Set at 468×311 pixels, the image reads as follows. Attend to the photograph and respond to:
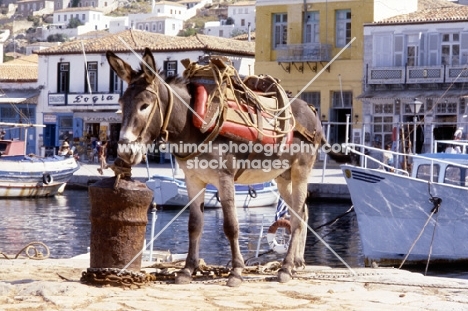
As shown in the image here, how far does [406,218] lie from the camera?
22.9 m

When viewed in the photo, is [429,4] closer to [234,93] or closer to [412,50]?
[412,50]

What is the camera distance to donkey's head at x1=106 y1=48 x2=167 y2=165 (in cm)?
1060

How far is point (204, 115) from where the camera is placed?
36.7ft

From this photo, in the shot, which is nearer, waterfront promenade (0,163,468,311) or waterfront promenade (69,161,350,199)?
waterfront promenade (0,163,468,311)

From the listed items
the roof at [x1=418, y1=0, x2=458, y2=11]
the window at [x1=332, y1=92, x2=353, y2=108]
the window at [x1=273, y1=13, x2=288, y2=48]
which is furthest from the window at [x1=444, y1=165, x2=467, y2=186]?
the roof at [x1=418, y1=0, x2=458, y2=11]

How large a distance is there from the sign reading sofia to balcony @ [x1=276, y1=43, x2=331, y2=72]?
1048 centimetres

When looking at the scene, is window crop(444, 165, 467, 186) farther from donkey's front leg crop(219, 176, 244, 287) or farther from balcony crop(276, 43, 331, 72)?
balcony crop(276, 43, 331, 72)

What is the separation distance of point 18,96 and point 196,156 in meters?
60.1

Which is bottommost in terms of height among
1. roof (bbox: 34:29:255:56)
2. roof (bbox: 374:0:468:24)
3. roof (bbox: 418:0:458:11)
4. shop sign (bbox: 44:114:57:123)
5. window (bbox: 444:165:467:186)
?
window (bbox: 444:165:467:186)

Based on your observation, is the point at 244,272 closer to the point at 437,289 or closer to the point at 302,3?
the point at 437,289


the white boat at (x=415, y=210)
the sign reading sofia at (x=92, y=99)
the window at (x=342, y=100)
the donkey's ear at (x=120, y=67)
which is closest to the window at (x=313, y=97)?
the window at (x=342, y=100)

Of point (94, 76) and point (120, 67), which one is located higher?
point (94, 76)

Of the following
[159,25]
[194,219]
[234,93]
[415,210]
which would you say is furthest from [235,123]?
[159,25]

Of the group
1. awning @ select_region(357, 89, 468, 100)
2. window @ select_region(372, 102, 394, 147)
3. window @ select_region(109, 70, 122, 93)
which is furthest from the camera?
window @ select_region(109, 70, 122, 93)
